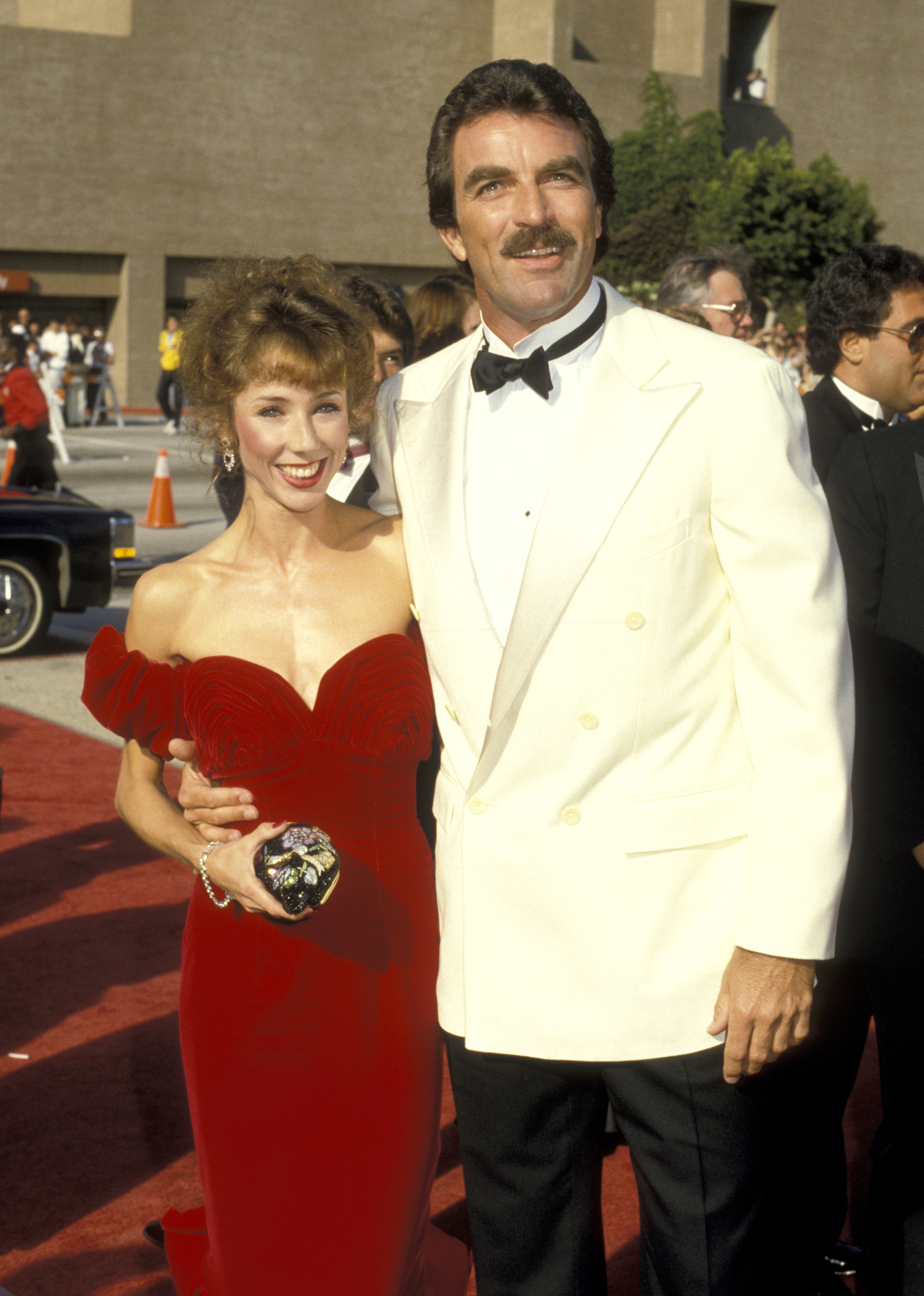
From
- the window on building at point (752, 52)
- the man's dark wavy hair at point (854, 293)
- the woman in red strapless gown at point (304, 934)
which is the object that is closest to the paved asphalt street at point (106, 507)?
the woman in red strapless gown at point (304, 934)

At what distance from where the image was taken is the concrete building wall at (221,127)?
1542 inches

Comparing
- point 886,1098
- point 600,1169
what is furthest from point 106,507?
point 600,1169

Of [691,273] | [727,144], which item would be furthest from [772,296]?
[691,273]

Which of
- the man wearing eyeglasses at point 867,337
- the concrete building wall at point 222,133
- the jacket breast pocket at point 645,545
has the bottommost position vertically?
the jacket breast pocket at point 645,545

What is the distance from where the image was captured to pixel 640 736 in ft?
7.68

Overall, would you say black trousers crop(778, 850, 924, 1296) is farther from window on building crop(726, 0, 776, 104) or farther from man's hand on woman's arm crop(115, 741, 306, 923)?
window on building crop(726, 0, 776, 104)

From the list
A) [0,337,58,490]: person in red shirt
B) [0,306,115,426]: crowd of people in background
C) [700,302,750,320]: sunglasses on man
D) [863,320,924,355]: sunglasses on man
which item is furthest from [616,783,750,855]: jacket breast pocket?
[0,306,115,426]: crowd of people in background

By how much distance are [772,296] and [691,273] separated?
129 feet

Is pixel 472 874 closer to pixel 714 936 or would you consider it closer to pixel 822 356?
pixel 714 936

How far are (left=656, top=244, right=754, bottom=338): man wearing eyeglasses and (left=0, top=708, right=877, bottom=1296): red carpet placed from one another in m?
2.79

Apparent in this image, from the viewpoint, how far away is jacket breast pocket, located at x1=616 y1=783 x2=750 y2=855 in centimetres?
235

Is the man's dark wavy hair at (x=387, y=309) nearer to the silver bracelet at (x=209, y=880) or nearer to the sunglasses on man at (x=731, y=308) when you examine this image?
the sunglasses on man at (x=731, y=308)

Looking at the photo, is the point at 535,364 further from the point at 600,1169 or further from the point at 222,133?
the point at 222,133

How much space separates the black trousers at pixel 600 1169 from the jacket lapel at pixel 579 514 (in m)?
0.64
